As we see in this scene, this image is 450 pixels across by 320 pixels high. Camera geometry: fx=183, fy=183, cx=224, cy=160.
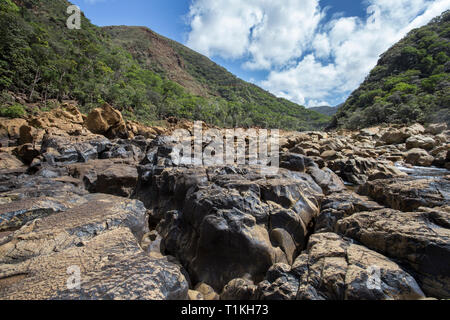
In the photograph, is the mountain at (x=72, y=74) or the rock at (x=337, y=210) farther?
the mountain at (x=72, y=74)

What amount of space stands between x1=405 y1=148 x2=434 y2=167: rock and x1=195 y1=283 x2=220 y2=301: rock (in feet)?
57.9

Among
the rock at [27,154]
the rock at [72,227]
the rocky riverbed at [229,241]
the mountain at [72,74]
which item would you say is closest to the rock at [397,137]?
the rocky riverbed at [229,241]

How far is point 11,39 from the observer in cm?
2081

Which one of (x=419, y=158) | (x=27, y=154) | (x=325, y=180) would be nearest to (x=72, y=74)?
(x=27, y=154)

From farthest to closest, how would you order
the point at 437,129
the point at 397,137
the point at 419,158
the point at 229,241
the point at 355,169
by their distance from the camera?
the point at 437,129 < the point at 397,137 < the point at 419,158 < the point at 355,169 < the point at 229,241

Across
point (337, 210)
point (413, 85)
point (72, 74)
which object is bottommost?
point (337, 210)

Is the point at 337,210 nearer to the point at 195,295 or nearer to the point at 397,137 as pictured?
the point at 195,295

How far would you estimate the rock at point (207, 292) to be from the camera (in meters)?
3.26

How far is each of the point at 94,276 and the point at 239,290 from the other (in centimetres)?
215

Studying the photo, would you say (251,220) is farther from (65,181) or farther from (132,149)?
(132,149)

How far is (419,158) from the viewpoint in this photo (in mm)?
13406

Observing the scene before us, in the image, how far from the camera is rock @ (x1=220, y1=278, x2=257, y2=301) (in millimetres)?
2916

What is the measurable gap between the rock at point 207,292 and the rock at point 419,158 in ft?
57.9

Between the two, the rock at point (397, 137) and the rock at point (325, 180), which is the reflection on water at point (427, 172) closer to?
the rock at point (325, 180)
